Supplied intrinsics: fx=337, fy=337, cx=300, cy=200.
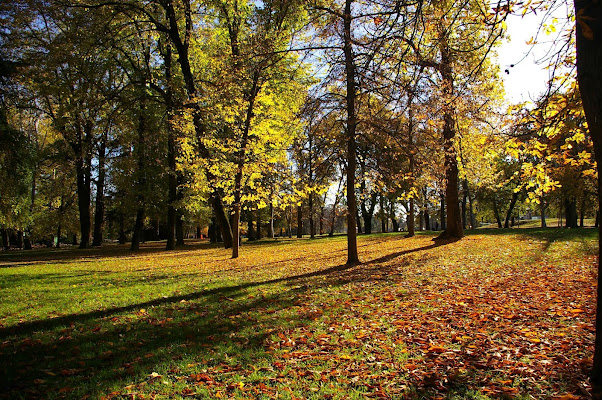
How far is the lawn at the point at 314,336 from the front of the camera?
3.52m

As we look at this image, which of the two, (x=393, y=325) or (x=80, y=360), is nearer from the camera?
(x=80, y=360)

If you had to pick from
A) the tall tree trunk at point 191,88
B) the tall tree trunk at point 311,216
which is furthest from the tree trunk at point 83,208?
the tall tree trunk at point 311,216

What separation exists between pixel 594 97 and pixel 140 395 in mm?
5205

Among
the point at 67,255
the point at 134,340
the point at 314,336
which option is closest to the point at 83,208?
the point at 67,255

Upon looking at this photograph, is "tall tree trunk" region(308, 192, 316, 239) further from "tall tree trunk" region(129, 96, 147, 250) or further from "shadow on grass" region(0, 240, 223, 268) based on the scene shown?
"tall tree trunk" region(129, 96, 147, 250)

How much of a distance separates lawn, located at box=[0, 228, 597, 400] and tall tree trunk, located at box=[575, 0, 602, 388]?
0.42 meters

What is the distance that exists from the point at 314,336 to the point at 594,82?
4.38m

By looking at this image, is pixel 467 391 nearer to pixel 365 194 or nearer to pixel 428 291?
pixel 428 291

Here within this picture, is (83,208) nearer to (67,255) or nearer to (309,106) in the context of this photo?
(67,255)

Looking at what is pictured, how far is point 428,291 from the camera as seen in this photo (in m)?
7.28

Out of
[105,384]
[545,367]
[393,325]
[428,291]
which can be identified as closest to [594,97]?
[545,367]

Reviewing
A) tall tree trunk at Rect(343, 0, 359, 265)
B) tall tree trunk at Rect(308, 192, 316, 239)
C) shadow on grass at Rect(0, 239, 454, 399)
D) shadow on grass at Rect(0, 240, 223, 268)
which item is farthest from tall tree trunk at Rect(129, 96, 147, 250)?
shadow on grass at Rect(0, 239, 454, 399)

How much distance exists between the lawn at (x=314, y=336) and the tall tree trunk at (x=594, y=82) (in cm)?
42

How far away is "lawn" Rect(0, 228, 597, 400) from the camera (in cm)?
352
